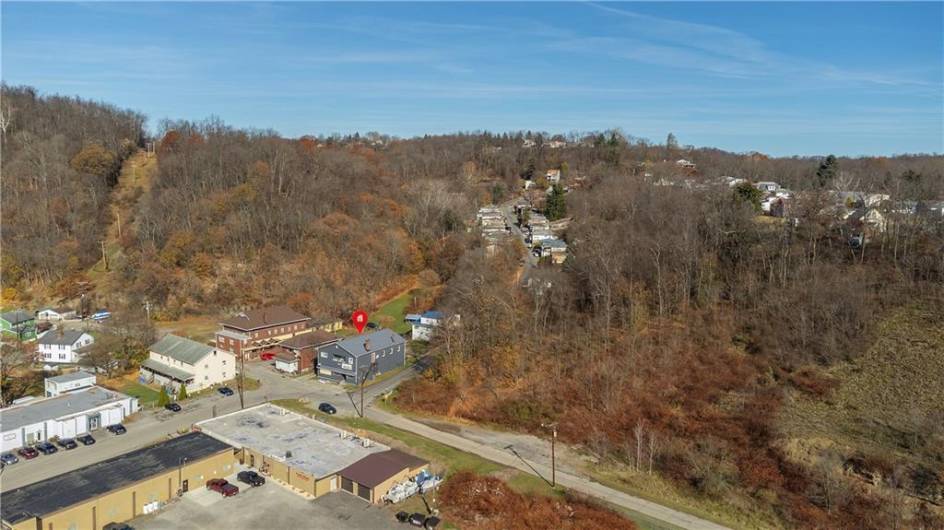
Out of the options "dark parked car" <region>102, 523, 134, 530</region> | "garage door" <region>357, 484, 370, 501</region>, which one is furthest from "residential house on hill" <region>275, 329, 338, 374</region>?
"dark parked car" <region>102, 523, 134, 530</region>

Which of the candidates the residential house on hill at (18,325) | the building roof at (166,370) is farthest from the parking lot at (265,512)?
the residential house on hill at (18,325)

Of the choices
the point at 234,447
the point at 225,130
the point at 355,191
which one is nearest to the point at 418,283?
the point at 355,191

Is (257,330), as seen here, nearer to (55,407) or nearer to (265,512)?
(55,407)

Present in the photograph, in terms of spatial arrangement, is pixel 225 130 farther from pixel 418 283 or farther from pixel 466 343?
pixel 466 343

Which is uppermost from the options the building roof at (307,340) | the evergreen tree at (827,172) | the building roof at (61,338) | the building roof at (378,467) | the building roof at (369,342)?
the evergreen tree at (827,172)

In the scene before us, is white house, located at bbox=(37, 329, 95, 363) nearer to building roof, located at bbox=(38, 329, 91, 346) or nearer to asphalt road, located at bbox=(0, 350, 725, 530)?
building roof, located at bbox=(38, 329, 91, 346)

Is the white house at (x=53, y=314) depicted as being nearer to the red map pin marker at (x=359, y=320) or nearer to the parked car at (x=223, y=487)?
the red map pin marker at (x=359, y=320)

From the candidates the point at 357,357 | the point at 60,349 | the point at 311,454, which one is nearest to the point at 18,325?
the point at 60,349
